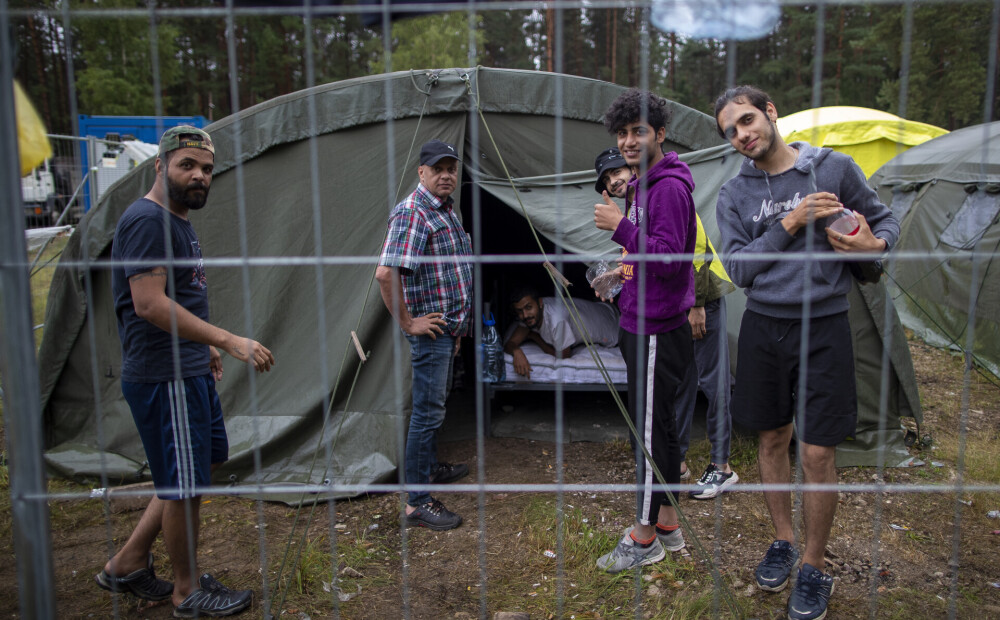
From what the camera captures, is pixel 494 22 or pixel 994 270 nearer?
pixel 994 270

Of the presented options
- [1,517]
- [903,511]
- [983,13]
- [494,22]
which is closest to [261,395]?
[1,517]

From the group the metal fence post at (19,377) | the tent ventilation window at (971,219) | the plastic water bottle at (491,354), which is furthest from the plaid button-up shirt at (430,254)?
the tent ventilation window at (971,219)

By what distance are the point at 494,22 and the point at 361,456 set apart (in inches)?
690

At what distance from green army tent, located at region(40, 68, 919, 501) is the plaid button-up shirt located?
0.53m

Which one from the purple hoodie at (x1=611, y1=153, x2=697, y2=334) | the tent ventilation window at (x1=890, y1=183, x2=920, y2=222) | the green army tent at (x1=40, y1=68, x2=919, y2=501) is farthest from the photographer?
the tent ventilation window at (x1=890, y1=183, x2=920, y2=222)

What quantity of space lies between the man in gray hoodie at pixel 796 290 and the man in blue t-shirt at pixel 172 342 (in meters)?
1.54

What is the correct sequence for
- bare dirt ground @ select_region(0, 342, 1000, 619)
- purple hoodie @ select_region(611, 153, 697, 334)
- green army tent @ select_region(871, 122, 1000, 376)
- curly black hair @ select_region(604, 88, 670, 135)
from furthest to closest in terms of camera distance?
green army tent @ select_region(871, 122, 1000, 376) → bare dirt ground @ select_region(0, 342, 1000, 619) → curly black hair @ select_region(604, 88, 670, 135) → purple hoodie @ select_region(611, 153, 697, 334)

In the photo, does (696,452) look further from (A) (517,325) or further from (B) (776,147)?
(B) (776,147)

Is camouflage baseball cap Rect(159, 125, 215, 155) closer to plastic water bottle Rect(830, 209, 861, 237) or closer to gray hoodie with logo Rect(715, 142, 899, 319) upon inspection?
gray hoodie with logo Rect(715, 142, 899, 319)

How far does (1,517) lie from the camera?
9.80ft

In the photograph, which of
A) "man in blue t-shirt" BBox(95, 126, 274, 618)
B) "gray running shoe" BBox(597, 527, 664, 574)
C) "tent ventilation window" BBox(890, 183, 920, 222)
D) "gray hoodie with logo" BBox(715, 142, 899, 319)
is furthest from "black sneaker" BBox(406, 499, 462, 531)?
"tent ventilation window" BBox(890, 183, 920, 222)

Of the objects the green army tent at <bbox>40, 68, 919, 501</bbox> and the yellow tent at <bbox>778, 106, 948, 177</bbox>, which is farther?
the yellow tent at <bbox>778, 106, 948, 177</bbox>

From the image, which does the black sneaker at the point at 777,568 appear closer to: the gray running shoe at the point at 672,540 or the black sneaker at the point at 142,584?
the gray running shoe at the point at 672,540

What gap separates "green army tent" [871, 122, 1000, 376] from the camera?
4.88 m
